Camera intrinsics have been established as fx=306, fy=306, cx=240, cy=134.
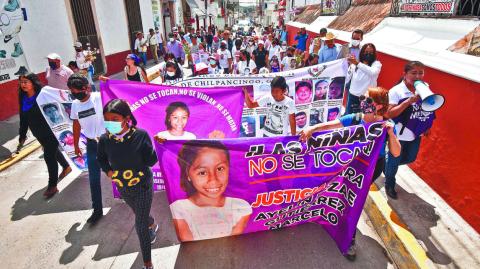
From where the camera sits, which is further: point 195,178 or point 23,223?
point 23,223

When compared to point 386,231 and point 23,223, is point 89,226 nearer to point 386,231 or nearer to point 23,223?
point 23,223

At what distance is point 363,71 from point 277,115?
2100 millimetres

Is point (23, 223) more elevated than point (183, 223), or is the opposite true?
point (183, 223)

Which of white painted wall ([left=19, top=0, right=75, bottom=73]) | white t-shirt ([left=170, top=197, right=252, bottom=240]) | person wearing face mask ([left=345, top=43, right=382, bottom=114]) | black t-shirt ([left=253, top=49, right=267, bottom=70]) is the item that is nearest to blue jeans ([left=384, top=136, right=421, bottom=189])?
person wearing face mask ([left=345, top=43, right=382, bottom=114])

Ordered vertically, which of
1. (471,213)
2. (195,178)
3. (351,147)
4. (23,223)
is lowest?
(23,223)

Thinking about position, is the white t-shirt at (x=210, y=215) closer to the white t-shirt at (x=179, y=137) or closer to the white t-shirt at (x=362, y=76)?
the white t-shirt at (x=179, y=137)

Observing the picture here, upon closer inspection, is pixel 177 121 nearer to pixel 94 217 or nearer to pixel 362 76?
pixel 94 217

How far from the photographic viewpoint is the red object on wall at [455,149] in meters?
3.68

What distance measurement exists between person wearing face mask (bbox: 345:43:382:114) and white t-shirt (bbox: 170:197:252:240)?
3298 mm

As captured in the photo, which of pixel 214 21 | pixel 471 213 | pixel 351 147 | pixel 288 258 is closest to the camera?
pixel 351 147

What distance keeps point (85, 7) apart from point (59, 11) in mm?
2183

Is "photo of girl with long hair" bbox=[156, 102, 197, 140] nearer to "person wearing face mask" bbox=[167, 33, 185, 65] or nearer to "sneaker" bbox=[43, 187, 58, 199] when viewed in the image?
"sneaker" bbox=[43, 187, 58, 199]

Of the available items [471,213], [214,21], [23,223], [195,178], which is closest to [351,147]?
[195,178]

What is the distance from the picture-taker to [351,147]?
10.4ft
